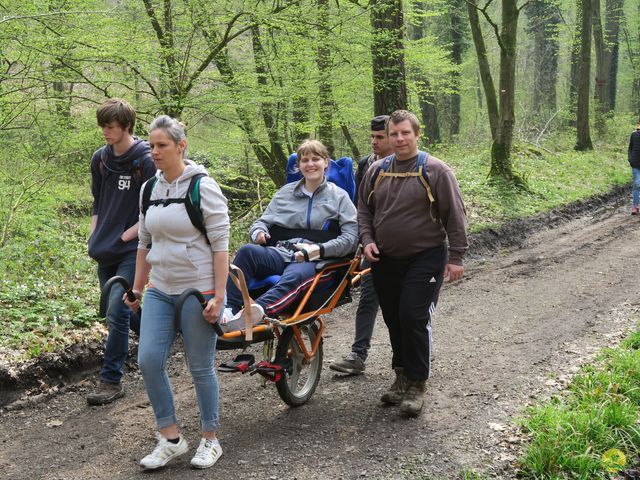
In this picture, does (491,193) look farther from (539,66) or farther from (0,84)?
(539,66)

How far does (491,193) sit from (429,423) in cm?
1011

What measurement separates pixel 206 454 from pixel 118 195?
233 centimetres

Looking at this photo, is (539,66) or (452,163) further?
(539,66)

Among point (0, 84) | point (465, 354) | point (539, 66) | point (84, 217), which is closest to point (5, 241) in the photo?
point (0, 84)

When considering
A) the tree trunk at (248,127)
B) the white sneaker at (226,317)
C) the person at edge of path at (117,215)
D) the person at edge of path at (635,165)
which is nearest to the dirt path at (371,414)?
the person at edge of path at (117,215)

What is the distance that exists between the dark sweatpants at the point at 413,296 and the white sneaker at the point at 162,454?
1.87 meters

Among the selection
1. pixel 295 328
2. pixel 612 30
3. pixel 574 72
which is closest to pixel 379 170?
pixel 295 328

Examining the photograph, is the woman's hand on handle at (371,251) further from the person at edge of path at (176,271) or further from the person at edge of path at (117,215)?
the person at edge of path at (117,215)

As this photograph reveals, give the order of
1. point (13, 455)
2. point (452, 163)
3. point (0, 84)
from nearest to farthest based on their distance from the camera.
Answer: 1. point (13, 455)
2. point (0, 84)
3. point (452, 163)

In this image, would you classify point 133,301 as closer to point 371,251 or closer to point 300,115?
point 371,251

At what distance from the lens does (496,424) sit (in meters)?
4.77

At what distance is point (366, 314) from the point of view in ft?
20.2

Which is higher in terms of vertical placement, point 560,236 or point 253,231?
point 253,231

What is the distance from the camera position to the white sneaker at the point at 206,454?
4.18m
